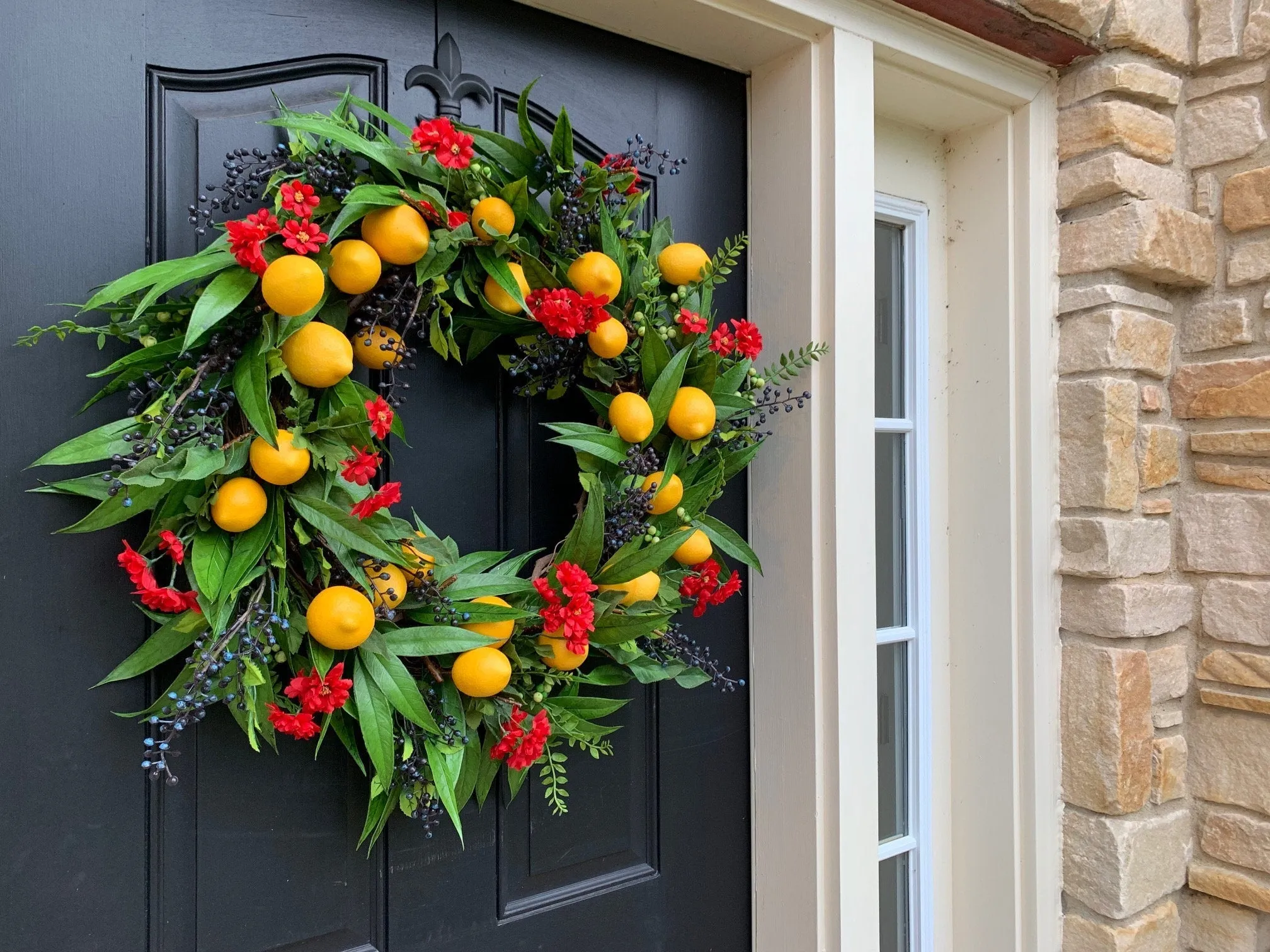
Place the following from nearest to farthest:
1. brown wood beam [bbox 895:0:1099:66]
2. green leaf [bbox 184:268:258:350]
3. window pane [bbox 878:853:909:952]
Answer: green leaf [bbox 184:268:258:350]
brown wood beam [bbox 895:0:1099:66]
window pane [bbox 878:853:909:952]

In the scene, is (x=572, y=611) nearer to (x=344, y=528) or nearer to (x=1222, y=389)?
(x=344, y=528)

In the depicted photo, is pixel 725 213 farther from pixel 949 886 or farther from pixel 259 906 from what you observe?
pixel 949 886

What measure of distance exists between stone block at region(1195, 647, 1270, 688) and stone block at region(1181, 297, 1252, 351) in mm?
494

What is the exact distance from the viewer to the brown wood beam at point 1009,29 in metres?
1.16

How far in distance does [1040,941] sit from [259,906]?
45.5 inches

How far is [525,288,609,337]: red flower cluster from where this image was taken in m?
0.88

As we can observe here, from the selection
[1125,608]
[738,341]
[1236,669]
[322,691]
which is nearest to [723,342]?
[738,341]

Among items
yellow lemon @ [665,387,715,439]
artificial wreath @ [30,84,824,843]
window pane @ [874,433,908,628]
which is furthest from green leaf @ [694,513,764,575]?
window pane @ [874,433,908,628]

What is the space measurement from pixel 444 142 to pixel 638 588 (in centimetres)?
50

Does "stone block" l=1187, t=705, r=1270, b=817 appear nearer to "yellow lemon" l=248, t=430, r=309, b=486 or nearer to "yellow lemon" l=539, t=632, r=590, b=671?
"yellow lemon" l=539, t=632, r=590, b=671

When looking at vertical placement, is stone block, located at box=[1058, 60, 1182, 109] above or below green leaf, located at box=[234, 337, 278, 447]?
above

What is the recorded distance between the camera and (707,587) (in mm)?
1024

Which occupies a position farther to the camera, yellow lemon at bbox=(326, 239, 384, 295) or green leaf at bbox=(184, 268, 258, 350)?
yellow lemon at bbox=(326, 239, 384, 295)

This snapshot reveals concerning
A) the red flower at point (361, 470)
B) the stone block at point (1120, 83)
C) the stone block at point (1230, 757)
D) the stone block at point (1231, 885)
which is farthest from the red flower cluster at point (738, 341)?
the stone block at point (1231, 885)
